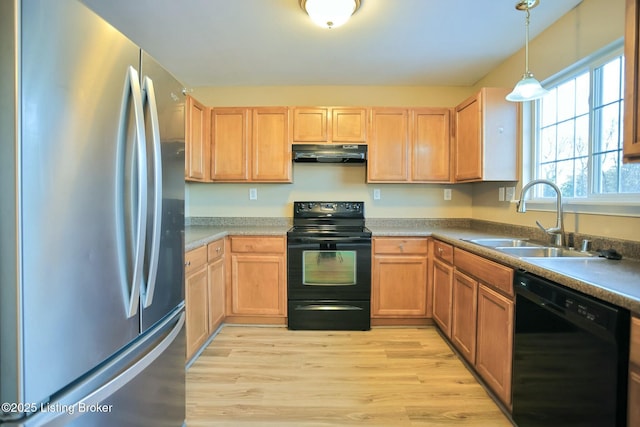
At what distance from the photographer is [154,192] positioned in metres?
1.15

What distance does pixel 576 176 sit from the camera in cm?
205

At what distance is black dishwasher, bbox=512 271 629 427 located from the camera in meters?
1.02

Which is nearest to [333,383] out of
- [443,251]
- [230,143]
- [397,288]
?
[397,288]

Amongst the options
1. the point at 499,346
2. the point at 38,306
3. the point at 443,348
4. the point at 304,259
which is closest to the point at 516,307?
the point at 499,346

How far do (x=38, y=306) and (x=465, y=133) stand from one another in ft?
10.0

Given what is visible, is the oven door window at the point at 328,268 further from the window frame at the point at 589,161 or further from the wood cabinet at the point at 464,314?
the window frame at the point at 589,161

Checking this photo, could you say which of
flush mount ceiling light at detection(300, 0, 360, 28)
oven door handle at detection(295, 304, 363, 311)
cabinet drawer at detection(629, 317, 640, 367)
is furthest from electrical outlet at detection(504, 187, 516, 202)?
flush mount ceiling light at detection(300, 0, 360, 28)

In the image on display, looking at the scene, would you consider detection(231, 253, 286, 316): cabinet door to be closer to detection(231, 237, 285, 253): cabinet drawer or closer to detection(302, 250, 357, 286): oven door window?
detection(231, 237, 285, 253): cabinet drawer

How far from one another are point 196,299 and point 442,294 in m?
1.97

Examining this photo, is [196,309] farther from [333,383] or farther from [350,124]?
[350,124]

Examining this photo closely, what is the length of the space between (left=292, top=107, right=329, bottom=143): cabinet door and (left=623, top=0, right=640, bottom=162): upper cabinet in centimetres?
217

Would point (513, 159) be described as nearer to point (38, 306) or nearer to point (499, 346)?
point (499, 346)

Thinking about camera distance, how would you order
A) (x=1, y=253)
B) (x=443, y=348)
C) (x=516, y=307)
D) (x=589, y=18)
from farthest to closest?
1. (x=443, y=348)
2. (x=589, y=18)
3. (x=516, y=307)
4. (x=1, y=253)

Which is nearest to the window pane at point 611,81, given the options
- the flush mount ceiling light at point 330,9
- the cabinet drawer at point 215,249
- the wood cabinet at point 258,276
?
the flush mount ceiling light at point 330,9
